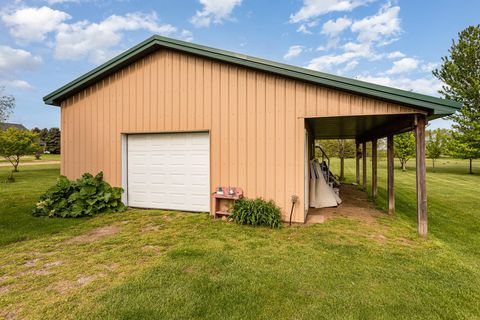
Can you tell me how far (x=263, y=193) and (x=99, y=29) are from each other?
32.4 ft

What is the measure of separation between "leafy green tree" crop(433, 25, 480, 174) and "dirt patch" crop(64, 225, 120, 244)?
21168mm

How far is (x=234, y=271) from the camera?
305cm

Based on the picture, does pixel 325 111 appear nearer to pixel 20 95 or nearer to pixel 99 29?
pixel 99 29

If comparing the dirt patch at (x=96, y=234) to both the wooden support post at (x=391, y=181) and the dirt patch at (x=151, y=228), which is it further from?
the wooden support post at (x=391, y=181)

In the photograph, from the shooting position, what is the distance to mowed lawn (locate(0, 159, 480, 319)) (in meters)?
2.30

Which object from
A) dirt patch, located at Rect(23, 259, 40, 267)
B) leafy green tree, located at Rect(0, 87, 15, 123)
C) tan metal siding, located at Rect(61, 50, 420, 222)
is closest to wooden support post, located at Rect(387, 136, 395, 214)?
tan metal siding, located at Rect(61, 50, 420, 222)

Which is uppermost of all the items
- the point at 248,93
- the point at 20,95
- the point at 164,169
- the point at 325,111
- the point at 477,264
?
the point at 20,95

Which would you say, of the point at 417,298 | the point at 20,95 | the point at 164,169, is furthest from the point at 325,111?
the point at 20,95

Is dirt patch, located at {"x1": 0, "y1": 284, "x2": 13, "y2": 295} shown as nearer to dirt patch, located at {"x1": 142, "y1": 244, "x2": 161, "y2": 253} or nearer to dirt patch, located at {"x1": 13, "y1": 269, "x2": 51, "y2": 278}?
dirt patch, located at {"x1": 13, "y1": 269, "x2": 51, "y2": 278}

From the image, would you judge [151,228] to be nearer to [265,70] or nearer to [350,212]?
[265,70]

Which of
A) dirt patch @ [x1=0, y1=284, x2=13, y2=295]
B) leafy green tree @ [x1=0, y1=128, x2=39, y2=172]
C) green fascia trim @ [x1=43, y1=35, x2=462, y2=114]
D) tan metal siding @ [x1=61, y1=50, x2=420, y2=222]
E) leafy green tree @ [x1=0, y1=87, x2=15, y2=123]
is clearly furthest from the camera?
leafy green tree @ [x1=0, y1=128, x2=39, y2=172]

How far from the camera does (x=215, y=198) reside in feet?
18.5

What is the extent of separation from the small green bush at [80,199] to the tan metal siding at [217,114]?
1.19 feet

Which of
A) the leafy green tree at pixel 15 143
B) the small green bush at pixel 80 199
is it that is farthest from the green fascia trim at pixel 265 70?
the leafy green tree at pixel 15 143
